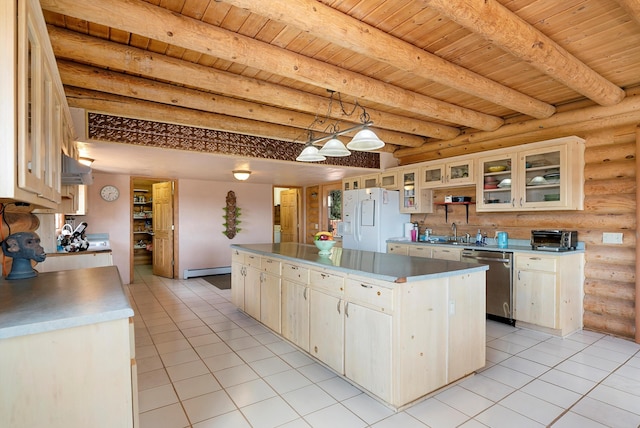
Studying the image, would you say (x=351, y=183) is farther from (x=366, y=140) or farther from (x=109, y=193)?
(x=109, y=193)

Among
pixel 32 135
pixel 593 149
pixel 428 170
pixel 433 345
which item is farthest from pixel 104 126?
pixel 593 149

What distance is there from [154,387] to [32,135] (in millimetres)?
2001

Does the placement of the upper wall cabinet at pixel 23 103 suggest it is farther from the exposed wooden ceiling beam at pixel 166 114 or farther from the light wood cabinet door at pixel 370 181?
the light wood cabinet door at pixel 370 181

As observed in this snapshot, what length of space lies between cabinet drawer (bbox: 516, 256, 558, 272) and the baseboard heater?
5777 millimetres

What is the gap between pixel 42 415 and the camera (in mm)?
1287

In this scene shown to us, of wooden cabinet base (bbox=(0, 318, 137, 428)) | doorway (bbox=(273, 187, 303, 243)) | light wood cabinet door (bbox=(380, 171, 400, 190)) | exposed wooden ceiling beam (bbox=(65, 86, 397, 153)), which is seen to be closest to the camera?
wooden cabinet base (bbox=(0, 318, 137, 428))

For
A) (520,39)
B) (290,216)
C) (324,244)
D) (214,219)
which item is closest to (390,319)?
(324,244)

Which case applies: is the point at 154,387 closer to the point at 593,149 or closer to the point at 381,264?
the point at 381,264

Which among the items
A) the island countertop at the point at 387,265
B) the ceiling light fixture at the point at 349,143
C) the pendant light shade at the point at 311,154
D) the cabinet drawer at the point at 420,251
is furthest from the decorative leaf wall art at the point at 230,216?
the pendant light shade at the point at 311,154

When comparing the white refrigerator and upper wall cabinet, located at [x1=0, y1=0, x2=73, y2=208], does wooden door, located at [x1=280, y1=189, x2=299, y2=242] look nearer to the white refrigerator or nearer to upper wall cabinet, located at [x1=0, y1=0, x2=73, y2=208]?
the white refrigerator

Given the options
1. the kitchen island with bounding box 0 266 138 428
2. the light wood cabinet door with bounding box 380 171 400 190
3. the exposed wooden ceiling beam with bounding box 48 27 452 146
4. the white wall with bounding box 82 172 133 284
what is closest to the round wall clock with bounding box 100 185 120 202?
the white wall with bounding box 82 172 133 284

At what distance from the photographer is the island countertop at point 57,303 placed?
1.28 meters

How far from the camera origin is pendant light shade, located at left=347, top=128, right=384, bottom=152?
9.18 feet

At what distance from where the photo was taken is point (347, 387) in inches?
101
